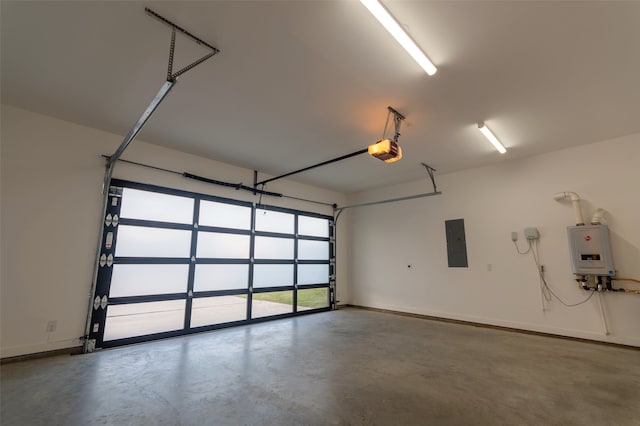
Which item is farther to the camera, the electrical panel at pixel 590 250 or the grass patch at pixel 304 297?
the grass patch at pixel 304 297

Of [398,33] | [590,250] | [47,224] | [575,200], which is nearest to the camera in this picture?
[398,33]

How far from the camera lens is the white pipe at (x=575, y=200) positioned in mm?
4352

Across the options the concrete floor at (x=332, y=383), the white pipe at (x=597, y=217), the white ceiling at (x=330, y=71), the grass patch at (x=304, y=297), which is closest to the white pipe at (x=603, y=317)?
the concrete floor at (x=332, y=383)

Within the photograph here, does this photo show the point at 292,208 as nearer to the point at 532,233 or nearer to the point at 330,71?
the point at 330,71

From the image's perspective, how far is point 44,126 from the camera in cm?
366

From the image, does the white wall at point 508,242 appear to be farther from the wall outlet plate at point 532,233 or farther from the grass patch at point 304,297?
the grass patch at point 304,297

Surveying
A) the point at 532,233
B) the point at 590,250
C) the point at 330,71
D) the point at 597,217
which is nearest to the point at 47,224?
the point at 330,71

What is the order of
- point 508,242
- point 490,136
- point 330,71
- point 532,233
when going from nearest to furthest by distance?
point 330,71 < point 490,136 < point 532,233 < point 508,242

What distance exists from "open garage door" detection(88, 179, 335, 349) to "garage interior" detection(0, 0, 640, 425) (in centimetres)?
4

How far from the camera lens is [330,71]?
2.79 meters

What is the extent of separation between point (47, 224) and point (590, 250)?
7.76 m

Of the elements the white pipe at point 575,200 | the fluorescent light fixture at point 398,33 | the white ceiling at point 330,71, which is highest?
the white ceiling at point 330,71

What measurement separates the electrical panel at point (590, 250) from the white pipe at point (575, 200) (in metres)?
0.16

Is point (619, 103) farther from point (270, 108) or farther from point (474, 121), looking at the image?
point (270, 108)
